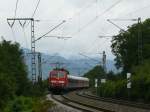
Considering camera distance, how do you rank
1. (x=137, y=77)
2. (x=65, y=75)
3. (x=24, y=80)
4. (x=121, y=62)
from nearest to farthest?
(x=24, y=80), (x=137, y=77), (x=65, y=75), (x=121, y=62)

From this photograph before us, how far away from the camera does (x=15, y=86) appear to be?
1474 inches

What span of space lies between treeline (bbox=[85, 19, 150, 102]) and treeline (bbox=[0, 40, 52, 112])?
1253 cm

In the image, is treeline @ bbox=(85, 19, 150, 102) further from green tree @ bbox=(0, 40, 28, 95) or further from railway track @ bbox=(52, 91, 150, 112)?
green tree @ bbox=(0, 40, 28, 95)

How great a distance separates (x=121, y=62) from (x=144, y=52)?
496 inches

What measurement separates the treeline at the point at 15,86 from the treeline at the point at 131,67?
1253 centimetres

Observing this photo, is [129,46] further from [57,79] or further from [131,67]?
[57,79]

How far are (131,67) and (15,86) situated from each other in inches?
2052

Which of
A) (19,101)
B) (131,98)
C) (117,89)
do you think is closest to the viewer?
(19,101)

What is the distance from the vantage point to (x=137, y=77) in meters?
60.8

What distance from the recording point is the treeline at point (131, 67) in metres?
60.8

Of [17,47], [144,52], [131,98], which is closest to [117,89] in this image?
[131,98]

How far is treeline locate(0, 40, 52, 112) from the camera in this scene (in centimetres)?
2727

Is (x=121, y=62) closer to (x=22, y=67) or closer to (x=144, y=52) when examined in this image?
(x=144, y=52)

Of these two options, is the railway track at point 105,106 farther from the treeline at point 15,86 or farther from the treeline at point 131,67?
the treeline at point 131,67
